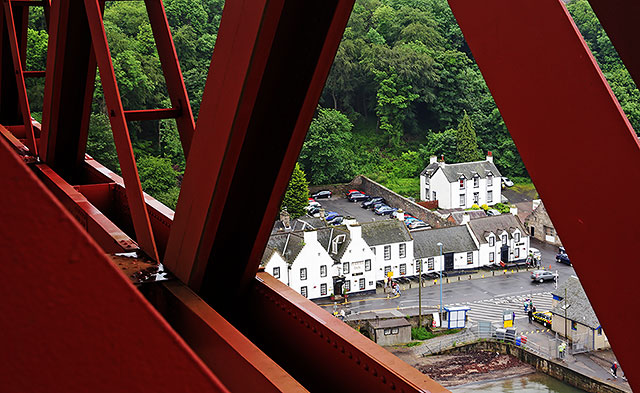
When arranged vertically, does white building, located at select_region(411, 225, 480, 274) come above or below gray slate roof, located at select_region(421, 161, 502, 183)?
below

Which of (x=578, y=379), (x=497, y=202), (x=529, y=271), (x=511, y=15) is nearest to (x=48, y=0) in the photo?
(x=511, y=15)

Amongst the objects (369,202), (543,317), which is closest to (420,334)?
(543,317)

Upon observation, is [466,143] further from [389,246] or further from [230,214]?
[230,214]

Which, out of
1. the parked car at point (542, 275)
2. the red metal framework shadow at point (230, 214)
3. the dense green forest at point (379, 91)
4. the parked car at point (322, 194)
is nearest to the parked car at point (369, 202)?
the dense green forest at point (379, 91)

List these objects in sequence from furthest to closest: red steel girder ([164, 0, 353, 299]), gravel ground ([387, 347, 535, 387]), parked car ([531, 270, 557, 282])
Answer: parked car ([531, 270, 557, 282]), gravel ground ([387, 347, 535, 387]), red steel girder ([164, 0, 353, 299])

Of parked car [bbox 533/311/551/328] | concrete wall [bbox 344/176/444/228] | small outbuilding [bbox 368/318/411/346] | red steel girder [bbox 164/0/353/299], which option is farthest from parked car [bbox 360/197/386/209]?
red steel girder [bbox 164/0/353/299]

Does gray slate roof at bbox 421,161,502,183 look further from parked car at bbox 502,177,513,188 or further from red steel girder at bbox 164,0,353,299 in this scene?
red steel girder at bbox 164,0,353,299
